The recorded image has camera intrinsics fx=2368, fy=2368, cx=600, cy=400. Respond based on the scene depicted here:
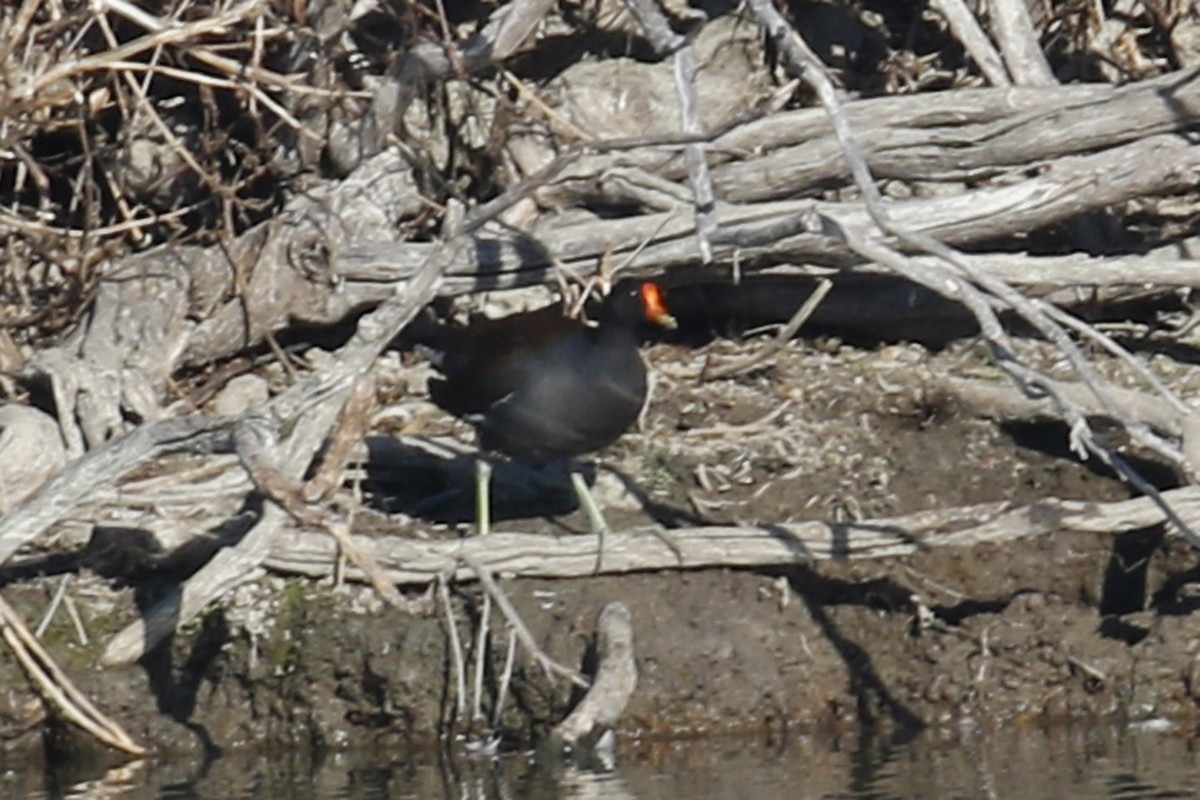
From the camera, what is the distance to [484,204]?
7742 millimetres

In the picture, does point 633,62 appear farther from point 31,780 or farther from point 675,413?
point 31,780

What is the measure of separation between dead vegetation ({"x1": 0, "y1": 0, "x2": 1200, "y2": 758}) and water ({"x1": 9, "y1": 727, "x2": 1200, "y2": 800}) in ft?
1.29

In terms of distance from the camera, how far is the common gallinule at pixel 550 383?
273 inches

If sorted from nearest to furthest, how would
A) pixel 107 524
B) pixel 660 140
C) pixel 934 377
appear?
1. pixel 660 140
2. pixel 107 524
3. pixel 934 377

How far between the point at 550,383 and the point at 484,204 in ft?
3.29

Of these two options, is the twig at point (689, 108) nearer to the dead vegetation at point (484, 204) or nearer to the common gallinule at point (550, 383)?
the dead vegetation at point (484, 204)

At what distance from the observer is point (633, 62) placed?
8.50m

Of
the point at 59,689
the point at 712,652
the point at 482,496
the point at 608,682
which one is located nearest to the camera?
the point at 608,682

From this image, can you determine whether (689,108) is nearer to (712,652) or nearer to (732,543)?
(732,543)

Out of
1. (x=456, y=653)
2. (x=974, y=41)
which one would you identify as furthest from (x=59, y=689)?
(x=974, y=41)

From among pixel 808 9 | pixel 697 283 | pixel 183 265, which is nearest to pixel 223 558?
pixel 183 265

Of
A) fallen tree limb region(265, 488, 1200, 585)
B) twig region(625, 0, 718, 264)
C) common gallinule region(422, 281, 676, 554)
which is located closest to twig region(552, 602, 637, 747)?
fallen tree limb region(265, 488, 1200, 585)

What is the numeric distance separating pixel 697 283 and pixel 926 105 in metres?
1.07

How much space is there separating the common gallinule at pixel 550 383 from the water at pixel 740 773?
2.70 ft
